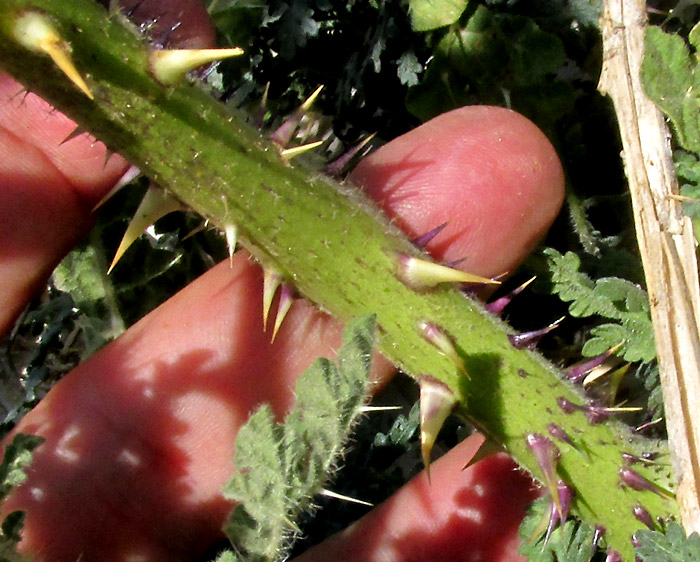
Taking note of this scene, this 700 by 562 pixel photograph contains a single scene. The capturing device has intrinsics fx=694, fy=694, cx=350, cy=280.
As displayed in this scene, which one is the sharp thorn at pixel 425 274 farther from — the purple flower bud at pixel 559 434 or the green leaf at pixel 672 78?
the green leaf at pixel 672 78

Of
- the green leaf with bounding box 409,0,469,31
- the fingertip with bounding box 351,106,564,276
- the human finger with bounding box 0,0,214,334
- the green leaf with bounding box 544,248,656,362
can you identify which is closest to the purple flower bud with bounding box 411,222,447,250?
the fingertip with bounding box 351,106,564,276

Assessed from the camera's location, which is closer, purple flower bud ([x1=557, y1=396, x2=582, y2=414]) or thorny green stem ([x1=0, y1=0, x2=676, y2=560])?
thorny green stem ([x1=0, y1=0, x2=676, y2=560])

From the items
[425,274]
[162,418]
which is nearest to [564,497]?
[425,274]

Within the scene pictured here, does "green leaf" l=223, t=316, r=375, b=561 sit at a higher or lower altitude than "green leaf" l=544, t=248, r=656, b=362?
higher

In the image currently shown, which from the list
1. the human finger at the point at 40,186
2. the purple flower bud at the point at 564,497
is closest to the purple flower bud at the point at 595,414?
the purple flower bud at the point at 564,497

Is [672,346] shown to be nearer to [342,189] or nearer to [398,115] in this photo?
[342,189]

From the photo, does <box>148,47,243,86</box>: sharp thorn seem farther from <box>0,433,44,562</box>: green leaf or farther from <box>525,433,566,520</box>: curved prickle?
<box>525,433,566,520</box>: curved prickle
